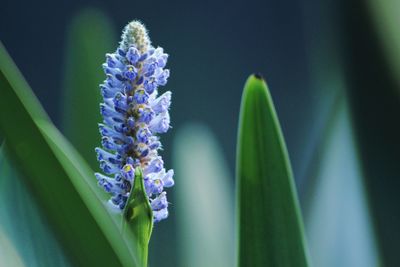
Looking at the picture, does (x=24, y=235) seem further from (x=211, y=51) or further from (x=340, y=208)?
(x=211, y=51)

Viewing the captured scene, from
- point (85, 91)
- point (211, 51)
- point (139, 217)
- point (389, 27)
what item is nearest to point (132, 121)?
point (139, 217)

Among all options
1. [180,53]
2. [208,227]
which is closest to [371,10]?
[208,227]

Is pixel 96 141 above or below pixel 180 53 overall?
below

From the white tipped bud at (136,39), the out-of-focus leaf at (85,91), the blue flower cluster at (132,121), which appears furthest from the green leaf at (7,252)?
the out-of-focus leaf at (85,91)

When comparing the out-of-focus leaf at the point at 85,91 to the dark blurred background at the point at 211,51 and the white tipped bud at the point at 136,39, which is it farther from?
the dark blurred background at the point at 211,51

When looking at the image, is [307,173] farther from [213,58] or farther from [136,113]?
[213,58]

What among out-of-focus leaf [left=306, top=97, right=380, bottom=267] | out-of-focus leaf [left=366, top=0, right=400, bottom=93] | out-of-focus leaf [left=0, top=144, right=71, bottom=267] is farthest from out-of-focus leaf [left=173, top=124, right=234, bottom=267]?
out-of-focus leaf [left=0, top=144, right=71, bottom=267]
